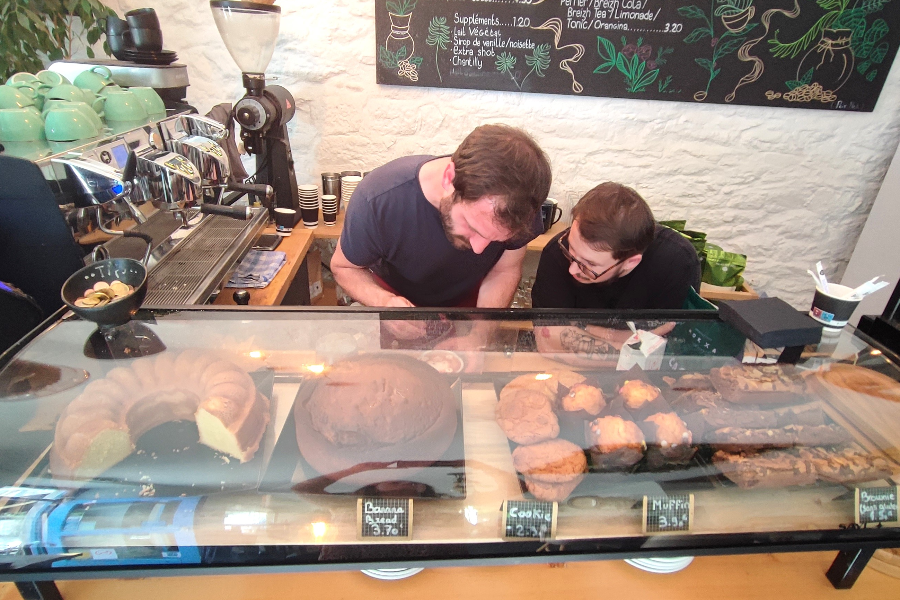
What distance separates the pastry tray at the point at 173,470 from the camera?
3.06 ft

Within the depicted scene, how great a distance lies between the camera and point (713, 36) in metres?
3.27

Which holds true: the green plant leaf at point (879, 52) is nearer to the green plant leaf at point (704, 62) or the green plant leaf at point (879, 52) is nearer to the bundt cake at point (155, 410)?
the green plant leaf at point (704, 62)

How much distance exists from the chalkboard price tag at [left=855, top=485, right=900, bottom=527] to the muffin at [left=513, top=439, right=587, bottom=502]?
573mm

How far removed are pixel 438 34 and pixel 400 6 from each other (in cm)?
28

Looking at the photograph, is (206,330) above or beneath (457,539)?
above

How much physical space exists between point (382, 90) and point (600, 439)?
303 cm

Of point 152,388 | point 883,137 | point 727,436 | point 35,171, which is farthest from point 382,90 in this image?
point 883,137

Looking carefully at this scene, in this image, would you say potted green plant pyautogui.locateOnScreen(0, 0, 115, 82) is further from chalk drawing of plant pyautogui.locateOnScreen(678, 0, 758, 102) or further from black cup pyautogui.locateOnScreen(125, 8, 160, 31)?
chalk drawing of plant pyautogui.locateOnScreen(678, 0, 758, 102)

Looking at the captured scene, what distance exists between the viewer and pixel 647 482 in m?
1.04

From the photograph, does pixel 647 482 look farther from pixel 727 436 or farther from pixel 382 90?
pixel 382 90

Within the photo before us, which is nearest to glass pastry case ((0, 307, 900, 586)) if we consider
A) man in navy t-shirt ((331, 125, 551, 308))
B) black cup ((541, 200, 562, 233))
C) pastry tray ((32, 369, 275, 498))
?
pastry tray ((32, 369, 275, 498))

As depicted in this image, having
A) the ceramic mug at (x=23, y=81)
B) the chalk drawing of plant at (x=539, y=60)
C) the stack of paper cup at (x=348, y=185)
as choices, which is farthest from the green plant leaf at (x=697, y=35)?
the ceramic mug at (x=23, y=81)

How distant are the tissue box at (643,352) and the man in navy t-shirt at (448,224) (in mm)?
445

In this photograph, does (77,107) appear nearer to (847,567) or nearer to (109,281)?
(109,281)
